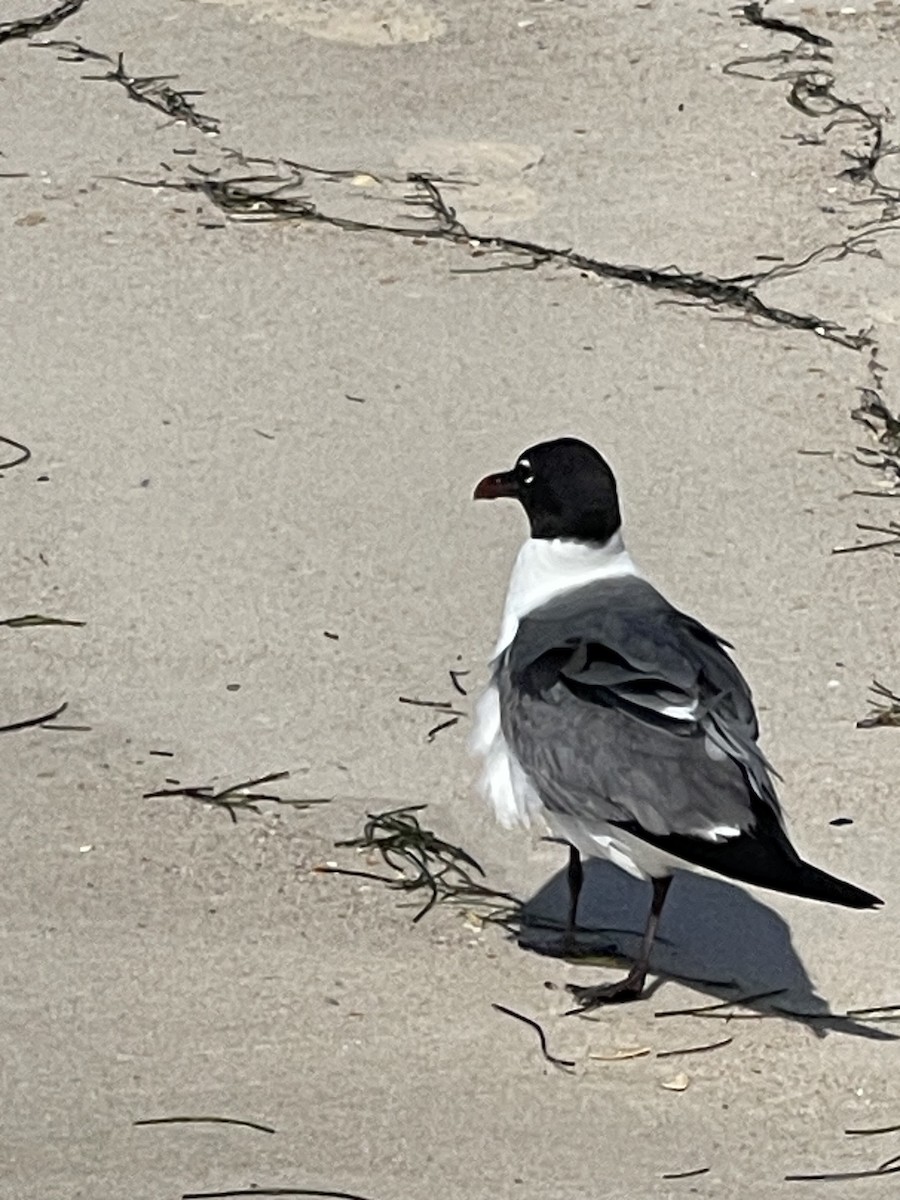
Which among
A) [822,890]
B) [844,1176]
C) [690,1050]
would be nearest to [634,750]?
[822,890]

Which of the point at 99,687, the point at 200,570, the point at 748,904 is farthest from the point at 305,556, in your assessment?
the point at 748,904

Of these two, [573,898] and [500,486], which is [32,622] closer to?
[500,486]

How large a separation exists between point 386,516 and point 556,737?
1.62 meters

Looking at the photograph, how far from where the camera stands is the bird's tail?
12.7ft

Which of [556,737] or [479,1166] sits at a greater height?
[556,737]

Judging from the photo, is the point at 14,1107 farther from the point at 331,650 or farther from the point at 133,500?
the point at 133,500

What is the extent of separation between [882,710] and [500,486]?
988 millimetres

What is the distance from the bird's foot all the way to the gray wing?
32 cm

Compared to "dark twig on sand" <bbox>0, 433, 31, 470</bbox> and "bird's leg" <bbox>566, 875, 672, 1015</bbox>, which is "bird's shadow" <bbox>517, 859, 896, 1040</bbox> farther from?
"dark twig on sand" <bbox>0, 433, 31, 470</bbox>

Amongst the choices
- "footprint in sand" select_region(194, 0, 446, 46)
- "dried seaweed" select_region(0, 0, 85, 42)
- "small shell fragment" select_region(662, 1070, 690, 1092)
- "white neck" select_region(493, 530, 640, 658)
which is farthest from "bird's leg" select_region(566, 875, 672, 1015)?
"dried seaweed" select_region(0, 0, 85, 42)

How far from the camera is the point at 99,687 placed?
512cm

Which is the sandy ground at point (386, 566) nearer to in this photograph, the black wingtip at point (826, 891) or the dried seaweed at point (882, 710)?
the dried seaweed at point (882, 710)

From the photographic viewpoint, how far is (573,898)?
446 cm

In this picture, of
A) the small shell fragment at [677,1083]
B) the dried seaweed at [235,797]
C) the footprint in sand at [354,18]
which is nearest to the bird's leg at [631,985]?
the small shell fragment at [677,1083]
